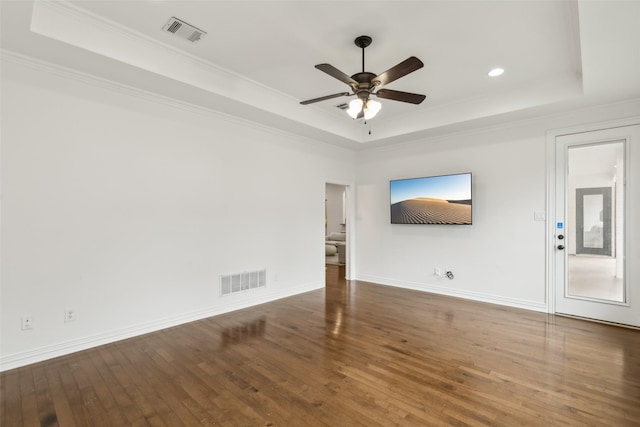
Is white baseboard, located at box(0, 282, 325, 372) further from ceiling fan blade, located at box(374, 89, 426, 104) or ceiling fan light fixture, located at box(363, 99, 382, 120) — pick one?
ceiling fan blade, located at box(374, 89, 426, 104)

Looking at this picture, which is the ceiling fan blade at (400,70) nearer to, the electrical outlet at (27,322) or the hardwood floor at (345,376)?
the hardwood floor at (345,376)

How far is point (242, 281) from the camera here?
4.49m

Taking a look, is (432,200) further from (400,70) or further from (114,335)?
(114,335)

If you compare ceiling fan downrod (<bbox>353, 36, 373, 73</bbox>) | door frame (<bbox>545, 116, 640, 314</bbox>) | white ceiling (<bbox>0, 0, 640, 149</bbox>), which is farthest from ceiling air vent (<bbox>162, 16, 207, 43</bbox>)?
door frame (<bbox>545, 116, 640, 314</bbox>)

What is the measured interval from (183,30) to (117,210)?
1.98 meters

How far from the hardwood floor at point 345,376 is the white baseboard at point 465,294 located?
1.43ft

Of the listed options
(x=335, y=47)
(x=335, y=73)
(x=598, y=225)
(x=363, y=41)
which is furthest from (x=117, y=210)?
(x=598, y=225)

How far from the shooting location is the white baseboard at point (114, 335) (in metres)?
2.74

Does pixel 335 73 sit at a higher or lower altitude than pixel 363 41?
lower

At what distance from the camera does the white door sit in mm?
3754

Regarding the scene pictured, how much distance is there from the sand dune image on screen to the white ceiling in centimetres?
147

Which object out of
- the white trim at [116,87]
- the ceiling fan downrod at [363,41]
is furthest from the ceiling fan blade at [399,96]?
the white trim at [116,87]

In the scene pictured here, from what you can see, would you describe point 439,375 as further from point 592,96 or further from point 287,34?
point 592,96

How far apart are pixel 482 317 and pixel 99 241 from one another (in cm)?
471
